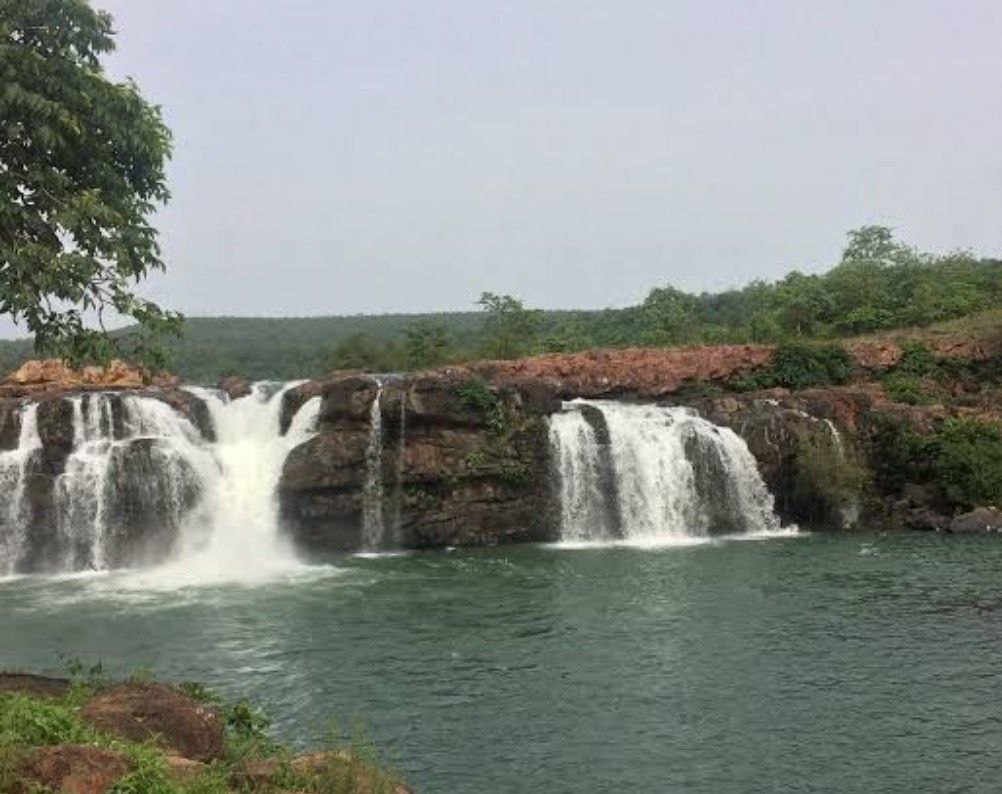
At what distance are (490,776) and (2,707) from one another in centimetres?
462

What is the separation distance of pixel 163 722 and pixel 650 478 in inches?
854

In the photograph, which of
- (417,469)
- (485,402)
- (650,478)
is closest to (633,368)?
(650,478)

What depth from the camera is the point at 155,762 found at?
6.88m

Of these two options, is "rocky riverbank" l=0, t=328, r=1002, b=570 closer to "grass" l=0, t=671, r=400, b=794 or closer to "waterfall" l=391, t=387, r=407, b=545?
"waterfall" l=391, t=387, r=407, b=545

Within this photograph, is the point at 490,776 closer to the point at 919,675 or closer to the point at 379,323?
the point at 919,675

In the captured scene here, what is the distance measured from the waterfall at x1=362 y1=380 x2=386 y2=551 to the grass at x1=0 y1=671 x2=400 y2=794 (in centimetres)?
1832

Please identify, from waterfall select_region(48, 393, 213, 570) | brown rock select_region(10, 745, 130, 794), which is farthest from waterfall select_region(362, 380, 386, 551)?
brown rock select_region(10, 745, 130, 794)

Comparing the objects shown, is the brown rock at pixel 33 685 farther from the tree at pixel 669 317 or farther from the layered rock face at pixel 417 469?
the tree at pixel 669 317

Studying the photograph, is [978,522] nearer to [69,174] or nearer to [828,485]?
[828,485]

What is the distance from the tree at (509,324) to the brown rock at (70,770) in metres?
41.3

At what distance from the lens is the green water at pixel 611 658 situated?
10.3 m

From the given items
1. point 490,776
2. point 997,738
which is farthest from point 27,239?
point 997,738

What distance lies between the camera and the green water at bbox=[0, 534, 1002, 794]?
33.9 ft

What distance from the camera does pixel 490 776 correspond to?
32.7ft
